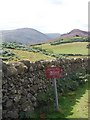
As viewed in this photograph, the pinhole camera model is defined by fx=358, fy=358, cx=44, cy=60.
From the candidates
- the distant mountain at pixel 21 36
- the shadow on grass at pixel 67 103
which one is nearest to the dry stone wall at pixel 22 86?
the shadow on grass at pixel 67 103

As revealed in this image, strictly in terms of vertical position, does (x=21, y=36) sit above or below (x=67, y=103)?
above

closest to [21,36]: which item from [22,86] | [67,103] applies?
[67,103]

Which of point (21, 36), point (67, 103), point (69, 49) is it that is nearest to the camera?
point (67, 103)

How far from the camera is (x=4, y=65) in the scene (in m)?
11.2

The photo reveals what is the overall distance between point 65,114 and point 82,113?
694mm

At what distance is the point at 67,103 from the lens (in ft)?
46.0

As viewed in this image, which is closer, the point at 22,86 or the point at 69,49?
the point at 22,86

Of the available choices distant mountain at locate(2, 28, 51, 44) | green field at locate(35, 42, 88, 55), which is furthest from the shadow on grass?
distant mountain at locate(2, 28, 51, 44)

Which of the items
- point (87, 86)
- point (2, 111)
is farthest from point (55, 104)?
point (87, 86)

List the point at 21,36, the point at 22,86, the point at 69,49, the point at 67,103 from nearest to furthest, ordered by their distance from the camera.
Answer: the point at 22,86
the point at 67,103
the point at 69,49
the point at 21,36

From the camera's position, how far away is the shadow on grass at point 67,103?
40.5 ft

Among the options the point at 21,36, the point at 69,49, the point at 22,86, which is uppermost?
the point at 21,36

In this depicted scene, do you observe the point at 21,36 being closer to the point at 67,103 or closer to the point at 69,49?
the point at 69,49

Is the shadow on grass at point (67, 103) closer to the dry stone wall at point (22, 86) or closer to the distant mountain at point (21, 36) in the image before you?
the dry stone wall at point (22, 86)
